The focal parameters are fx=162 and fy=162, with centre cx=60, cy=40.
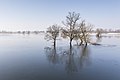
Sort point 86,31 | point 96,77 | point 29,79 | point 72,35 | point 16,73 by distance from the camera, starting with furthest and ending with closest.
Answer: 1. point 86,31
2. point 72,35
3. point 16,73
4. point 96,77
5. point 29,79

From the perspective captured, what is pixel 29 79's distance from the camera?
13.5 m

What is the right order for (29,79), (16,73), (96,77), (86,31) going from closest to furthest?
(29,79) < (96,77) < (16,73) < (86,31)

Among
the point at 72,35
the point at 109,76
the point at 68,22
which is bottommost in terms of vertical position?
the point at 109,76

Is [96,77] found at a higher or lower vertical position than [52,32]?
lower

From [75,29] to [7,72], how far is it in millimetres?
29441

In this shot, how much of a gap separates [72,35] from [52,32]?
17.5 ft

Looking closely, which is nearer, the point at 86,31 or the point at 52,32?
the point at 52,32

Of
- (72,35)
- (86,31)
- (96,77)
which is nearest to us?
(96,77)

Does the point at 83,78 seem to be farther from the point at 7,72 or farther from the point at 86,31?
the point at 86,31

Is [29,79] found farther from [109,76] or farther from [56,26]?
[56,26]

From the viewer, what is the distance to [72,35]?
139 feet

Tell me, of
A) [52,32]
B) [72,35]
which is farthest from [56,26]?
[72,35]

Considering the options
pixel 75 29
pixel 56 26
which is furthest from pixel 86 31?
pixel 56 26

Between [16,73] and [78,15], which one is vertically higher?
[78,15]
